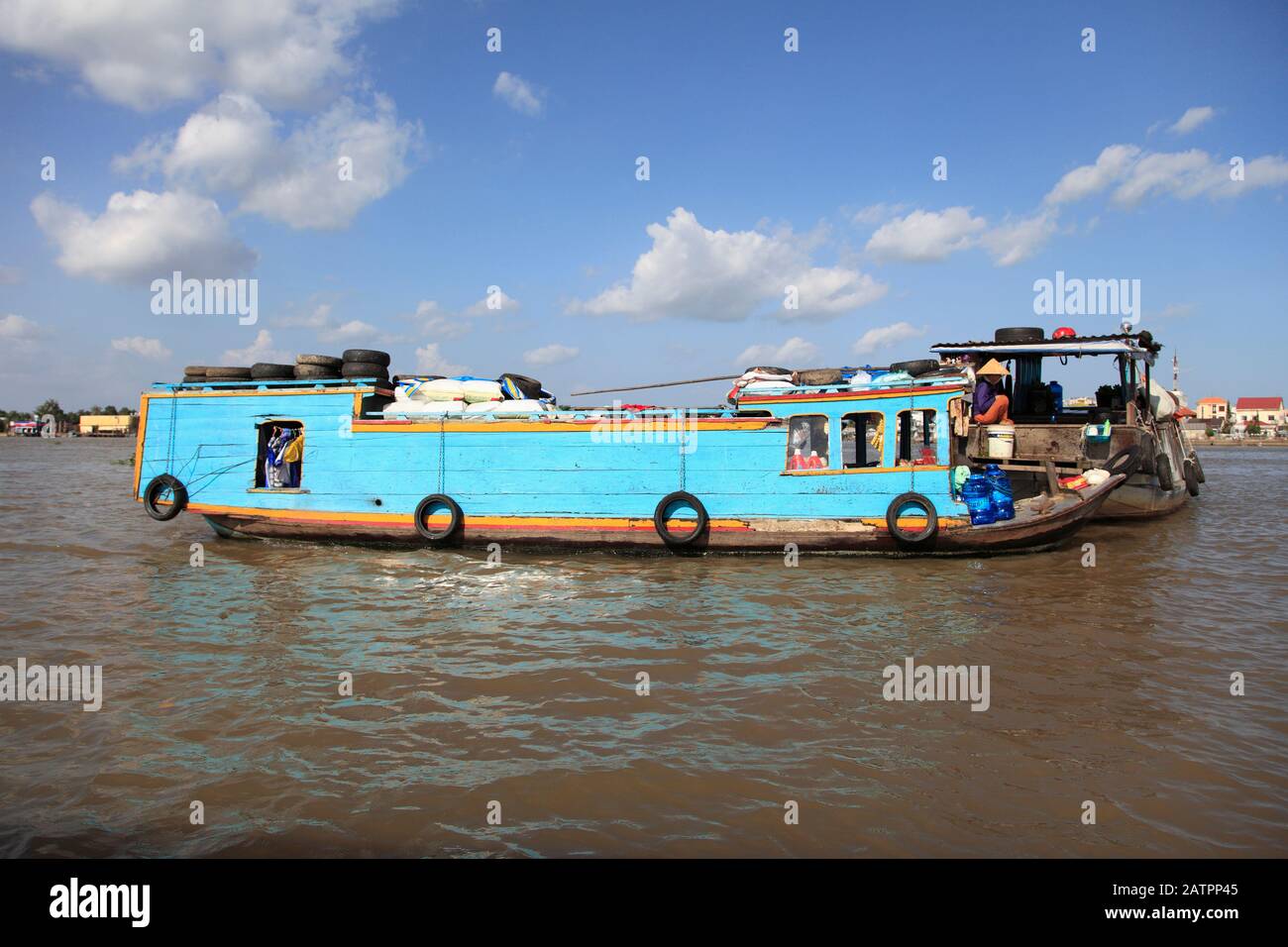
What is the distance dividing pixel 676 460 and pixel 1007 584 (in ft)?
15.2

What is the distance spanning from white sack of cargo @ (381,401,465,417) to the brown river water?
2792 mm

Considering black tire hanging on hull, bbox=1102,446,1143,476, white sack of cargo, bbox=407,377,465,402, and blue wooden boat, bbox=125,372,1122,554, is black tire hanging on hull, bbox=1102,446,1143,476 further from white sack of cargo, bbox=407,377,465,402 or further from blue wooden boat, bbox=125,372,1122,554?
white sack of cargo, bbox=407,377,465,402

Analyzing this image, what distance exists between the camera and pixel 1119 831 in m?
3.72

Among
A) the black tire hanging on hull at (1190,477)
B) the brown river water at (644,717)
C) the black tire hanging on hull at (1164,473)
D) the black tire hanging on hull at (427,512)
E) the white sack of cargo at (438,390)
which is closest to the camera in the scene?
the brown river water at (644,717)

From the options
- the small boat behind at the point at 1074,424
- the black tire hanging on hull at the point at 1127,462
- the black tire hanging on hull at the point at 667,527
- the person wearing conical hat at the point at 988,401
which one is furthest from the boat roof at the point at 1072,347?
the black tire hanging on hull at the point at 667,527

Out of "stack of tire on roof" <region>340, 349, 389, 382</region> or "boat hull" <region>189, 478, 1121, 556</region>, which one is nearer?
"boat hull" <region>189, 478, 1121, 556</region>

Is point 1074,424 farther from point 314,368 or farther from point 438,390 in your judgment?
point 314,368

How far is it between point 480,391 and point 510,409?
91cm

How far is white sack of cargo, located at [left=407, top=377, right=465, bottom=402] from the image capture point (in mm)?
11406

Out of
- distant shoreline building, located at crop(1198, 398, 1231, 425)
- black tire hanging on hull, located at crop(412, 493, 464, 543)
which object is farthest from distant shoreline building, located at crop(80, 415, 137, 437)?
distant shoreline building, located at crop(1198, 398, 1231, 425)

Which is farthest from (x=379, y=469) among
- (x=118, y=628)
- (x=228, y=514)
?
(x=118, y=628)

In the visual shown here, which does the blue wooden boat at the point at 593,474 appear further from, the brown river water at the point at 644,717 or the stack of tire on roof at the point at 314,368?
the brown river water at the point at 644,717

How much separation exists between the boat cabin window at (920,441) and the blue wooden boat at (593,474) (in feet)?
→ 0.09

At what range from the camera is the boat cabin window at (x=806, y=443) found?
34.2 ft
